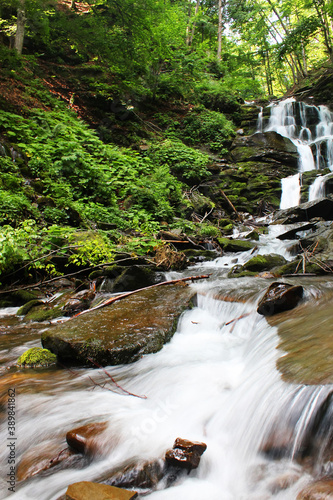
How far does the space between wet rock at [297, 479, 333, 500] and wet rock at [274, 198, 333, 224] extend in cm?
1068

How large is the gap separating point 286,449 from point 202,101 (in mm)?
21388

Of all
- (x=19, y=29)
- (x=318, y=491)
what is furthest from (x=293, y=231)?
(x=19, y=29)

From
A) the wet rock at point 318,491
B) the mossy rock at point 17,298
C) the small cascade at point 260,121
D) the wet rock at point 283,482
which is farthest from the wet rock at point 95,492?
the small cascade at point 260,121

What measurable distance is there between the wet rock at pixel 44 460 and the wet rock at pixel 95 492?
0.45m

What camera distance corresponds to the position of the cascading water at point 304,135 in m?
14.5

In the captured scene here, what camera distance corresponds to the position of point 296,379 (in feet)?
7.55

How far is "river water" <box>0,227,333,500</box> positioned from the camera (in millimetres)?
1986

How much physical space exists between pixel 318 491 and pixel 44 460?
1871 mm

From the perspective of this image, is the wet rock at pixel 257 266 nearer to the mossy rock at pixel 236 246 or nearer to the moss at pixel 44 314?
the mossy rock at pixel 236 246

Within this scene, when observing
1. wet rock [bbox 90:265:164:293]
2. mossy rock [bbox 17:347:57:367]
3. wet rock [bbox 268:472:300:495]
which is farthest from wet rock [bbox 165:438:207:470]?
wet rock [bbox 90:265:164:293]

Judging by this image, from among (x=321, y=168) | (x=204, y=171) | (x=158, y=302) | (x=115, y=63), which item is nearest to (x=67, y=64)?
(x=115, y=63)

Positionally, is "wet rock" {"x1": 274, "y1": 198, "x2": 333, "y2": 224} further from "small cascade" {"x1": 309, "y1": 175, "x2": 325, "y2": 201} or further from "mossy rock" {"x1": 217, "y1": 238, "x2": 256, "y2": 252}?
"mossy rock" {"x1": 217, "y1": 238, "x2": 256, "y2": 252}

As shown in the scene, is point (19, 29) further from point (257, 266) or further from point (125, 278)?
point (257, 266)

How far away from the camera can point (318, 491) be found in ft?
5.18
